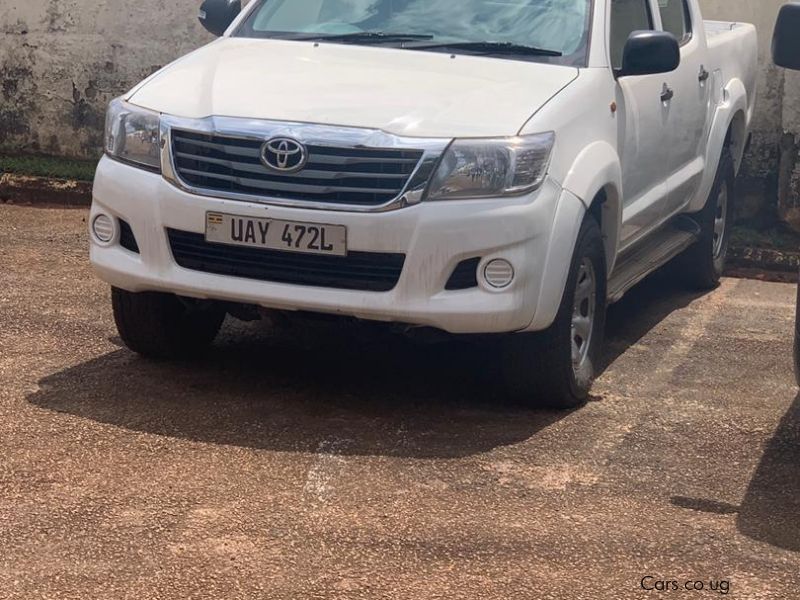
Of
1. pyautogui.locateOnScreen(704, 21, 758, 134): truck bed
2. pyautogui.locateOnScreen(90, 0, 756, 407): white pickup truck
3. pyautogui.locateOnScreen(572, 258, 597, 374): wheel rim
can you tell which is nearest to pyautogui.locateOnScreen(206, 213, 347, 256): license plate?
pyautogui.locateOnScreen(90, 0, 756, 407): white pickup truck

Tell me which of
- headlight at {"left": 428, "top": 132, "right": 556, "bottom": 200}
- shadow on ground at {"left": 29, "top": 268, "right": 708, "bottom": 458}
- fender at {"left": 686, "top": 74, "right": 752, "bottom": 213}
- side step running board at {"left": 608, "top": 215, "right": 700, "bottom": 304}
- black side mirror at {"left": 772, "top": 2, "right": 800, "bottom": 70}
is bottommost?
shadow on ground at {"left": 29, "top": 268, "right": 708, "bottom": 458}

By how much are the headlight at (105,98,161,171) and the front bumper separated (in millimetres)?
65

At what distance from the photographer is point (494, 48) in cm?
593

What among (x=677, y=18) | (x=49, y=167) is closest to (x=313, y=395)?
(x=677, y=18)

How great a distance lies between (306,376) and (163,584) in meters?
2.11

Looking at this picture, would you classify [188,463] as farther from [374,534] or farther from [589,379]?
[589,379]

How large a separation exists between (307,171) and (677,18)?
3.08m

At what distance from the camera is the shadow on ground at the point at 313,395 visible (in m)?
5.19

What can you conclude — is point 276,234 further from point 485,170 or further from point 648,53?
point 648,53

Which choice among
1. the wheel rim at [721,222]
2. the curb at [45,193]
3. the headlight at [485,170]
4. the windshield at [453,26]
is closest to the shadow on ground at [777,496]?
Answer: the headlight at [485,170]

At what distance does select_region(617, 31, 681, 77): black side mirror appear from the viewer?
603 cm

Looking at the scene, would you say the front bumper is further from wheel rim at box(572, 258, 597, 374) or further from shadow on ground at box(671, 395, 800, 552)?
shadow on ground at box(671, 395, 800, 552)

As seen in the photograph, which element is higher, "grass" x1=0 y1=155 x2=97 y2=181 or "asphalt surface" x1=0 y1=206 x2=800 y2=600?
"asphalt surface" x1=0 y1=206 x2=800 y2=600

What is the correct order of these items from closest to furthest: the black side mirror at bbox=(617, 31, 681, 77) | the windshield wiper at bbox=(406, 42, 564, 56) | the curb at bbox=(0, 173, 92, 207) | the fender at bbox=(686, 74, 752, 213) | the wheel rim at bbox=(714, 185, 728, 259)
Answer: the windshield wiper at bbox=(406, 42, 564, 56) → the black side mirror at bbox=(617, 31, 681, 77) → the fender at bbox=(686, 74, 752, 213) → the wheel rim at bbox=(714, 185, 728, 259) → the curb at bbox=(0, 173, 92, 207)
